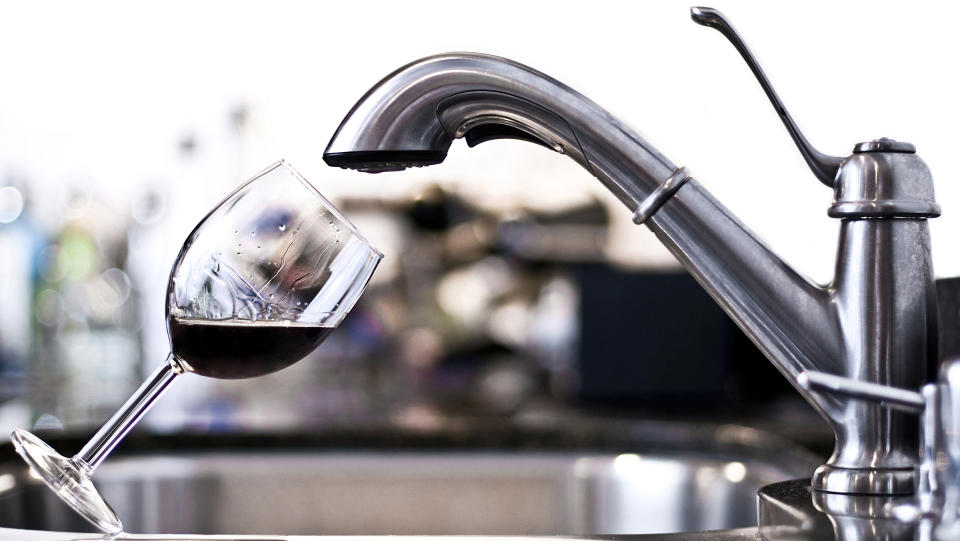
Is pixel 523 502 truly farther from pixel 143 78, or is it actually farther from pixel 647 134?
pixel 143 78

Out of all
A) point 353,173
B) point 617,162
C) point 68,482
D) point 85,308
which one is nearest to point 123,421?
point 68,482

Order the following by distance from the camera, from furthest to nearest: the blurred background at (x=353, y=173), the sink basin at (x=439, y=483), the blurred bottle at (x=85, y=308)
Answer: the blurred background at (x=353, y=173), the blurred bottle at (x=85, y=308), the sink basin at (x=439, y=483)

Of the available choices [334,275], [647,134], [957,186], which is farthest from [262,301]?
[647,134]

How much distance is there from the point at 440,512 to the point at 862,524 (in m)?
0.53

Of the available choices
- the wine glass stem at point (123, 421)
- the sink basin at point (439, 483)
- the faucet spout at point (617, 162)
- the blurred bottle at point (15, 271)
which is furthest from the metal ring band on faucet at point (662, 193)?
the blurred bottle at point (15, 271)

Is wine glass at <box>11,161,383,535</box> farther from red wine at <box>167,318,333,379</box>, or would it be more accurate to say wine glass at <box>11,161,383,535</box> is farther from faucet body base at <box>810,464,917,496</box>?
faucet body base at <box>810,464,917,496</box>

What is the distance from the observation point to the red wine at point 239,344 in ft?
1.79

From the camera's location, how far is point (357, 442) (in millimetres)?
942

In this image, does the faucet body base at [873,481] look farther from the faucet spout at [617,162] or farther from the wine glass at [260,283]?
the wine glass at [260,283]

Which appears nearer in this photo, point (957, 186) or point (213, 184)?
point (957, 186)

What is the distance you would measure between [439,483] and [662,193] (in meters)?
0.48

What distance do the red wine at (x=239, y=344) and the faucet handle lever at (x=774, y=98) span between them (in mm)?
240

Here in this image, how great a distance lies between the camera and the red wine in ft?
1.79

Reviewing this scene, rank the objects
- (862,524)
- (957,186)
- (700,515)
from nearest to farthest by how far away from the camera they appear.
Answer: (862,524) → (700,515) → (957,186)
